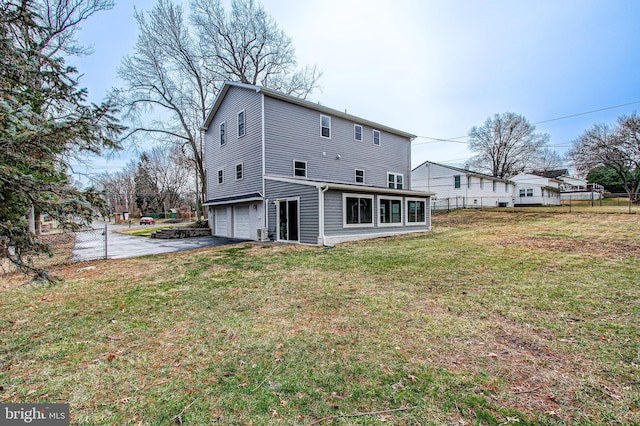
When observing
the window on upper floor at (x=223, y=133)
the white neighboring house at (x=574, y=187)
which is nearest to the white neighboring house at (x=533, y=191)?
the white neighboring house at (x=574, y=187)

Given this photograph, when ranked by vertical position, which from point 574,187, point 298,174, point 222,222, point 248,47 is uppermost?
point 248,47

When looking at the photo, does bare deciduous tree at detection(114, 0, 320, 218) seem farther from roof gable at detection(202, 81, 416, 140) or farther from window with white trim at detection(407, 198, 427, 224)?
window with white trim at detection(407, 198, 427, 224)

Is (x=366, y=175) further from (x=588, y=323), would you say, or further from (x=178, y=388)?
(x=178, y=388)

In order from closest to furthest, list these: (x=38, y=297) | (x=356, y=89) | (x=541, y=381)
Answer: (x=541, y=381) < (x=38, y=297) < (x=356, y=89)

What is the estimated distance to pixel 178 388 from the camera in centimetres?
239

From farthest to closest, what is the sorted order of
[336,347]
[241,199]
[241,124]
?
1. [241,124]
2. [241,199]
3. [336,347]

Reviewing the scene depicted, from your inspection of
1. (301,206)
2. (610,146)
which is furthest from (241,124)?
(610,146)

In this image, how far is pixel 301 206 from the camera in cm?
1188

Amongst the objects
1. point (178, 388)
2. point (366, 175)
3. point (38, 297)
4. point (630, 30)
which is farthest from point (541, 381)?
point (630, 30)

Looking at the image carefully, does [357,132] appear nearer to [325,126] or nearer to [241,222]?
[325,126]

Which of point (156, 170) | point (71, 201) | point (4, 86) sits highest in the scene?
point (156, 170)

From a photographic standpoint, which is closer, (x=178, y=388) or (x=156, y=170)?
(x=178, y=388)

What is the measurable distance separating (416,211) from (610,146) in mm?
Answer: 25812

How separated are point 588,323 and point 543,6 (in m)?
15.0
